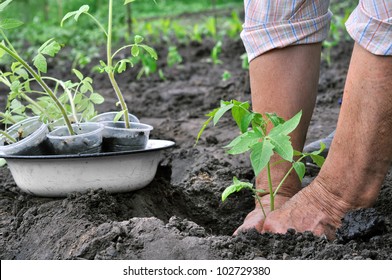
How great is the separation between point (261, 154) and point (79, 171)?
25.8 inches

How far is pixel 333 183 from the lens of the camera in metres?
2.04

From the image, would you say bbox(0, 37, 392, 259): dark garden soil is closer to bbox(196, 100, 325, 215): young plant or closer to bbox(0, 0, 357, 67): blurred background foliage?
bbox(196, 100, 325, 215): young plant

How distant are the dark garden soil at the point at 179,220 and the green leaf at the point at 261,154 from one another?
21 cm

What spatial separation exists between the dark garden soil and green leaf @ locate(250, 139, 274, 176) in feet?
0.69

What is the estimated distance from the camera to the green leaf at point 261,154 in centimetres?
180

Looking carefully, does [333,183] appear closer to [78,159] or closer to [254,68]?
[254,68]

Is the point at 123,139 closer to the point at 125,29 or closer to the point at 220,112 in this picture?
the point at 220,112

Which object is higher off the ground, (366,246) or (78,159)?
(78,159)

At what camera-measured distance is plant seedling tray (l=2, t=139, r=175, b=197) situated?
2.18 m

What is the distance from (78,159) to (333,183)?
0.76 metres

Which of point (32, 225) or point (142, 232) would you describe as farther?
point (32, 225)

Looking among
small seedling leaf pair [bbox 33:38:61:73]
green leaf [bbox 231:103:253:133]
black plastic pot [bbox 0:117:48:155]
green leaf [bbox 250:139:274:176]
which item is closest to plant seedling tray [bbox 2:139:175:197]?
black plastic pot [bbox 0:117:48:155]

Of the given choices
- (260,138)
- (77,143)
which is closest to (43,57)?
(77,143)

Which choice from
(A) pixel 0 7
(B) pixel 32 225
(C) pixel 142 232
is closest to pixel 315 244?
(C) pixel 142 232
